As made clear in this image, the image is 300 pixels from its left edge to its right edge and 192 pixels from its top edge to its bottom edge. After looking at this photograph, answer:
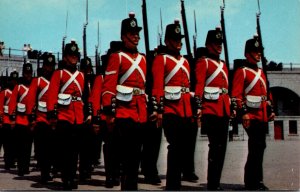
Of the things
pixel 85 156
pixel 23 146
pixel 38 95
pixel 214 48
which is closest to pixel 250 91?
pixel 214 48

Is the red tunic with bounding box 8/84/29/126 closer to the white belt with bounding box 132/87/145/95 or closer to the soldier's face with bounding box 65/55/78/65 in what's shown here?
the soldier's face with bounding box 65/55/78/65

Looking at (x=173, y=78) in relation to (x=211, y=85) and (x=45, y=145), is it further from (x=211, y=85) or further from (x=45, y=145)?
(x=45, y=145)

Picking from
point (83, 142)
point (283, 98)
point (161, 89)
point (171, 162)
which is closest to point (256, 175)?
point (171, 162)

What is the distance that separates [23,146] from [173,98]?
4.71 metres

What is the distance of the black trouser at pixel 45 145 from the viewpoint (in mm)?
8891

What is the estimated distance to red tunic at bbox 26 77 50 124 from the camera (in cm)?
943

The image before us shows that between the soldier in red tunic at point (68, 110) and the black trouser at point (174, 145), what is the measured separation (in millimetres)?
1575

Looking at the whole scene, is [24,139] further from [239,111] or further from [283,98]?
[283,98]

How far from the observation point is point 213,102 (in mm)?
7180

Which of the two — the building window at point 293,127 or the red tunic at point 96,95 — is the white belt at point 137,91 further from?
the building window at point 293,127

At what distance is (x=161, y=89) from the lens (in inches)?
258

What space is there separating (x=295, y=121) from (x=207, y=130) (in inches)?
1453

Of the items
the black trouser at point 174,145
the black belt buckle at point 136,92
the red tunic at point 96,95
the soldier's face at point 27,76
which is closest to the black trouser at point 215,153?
the black trouser at point 174,145

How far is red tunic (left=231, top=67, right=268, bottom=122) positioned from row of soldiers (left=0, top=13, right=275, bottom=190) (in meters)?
0.01
